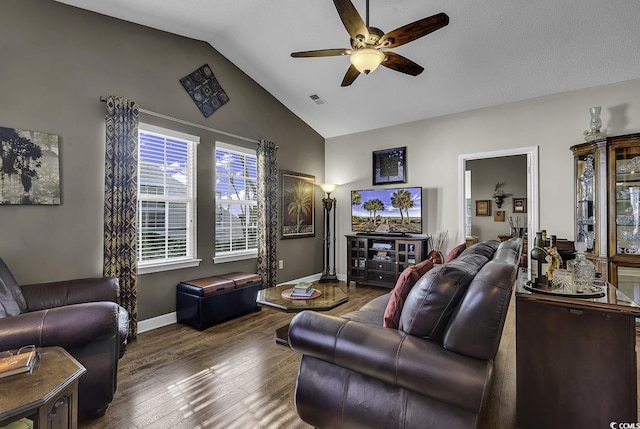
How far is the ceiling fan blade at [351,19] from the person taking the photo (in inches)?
79.9

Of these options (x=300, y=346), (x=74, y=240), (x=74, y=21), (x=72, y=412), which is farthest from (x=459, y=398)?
(x=74, y=21)

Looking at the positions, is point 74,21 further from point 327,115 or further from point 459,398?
point 459,398

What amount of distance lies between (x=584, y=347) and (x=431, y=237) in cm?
335

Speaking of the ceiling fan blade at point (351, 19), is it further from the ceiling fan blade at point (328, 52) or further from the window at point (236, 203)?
the window at point (236, 203)

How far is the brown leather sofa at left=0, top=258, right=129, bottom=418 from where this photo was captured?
1.60 m

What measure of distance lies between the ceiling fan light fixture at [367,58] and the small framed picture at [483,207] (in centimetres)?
671

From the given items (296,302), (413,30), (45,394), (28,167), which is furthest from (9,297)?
(413,30)

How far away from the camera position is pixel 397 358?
1.39 m

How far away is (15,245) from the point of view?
8.26ft

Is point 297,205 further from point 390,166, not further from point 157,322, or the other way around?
point 157,322

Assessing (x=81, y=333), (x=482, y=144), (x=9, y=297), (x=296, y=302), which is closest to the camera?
(x=81, y=333)

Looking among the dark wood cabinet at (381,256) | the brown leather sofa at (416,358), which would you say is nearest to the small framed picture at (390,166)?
the dark wood cabinet at (381,256)

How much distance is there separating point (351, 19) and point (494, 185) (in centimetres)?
709

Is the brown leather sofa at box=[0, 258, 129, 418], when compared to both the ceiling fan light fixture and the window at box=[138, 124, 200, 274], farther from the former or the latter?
the ceiling fan light fixture
